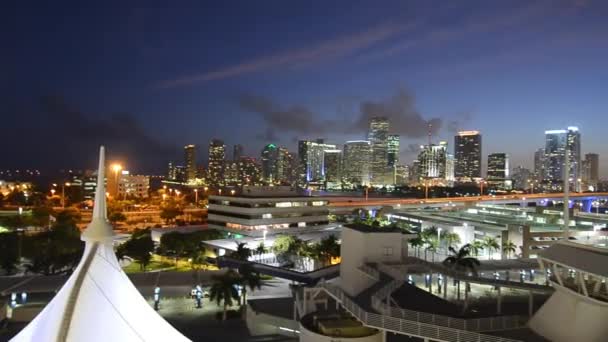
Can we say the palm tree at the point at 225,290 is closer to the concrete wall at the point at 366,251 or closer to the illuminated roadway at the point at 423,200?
the concrete wall at the point at 366,251

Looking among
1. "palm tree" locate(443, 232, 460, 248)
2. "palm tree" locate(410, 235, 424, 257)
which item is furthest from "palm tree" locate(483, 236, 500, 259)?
"palm tree" locate(410, 235, 424, 257)

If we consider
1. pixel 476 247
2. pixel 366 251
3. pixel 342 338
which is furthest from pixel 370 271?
pixel 476 247

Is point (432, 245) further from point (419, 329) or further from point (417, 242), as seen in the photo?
point (419, 329)

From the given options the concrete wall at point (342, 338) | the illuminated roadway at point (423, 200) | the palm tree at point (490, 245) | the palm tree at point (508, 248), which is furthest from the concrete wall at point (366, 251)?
the illuminated roadway at point (423, 200)

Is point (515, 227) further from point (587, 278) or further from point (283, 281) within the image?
point (587, 278)

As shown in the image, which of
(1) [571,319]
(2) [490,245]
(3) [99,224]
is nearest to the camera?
(3) [99,224]

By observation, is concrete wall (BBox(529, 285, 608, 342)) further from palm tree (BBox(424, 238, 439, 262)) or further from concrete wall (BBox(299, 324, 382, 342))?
palm tree (BBox(424, 238, 439, 262))

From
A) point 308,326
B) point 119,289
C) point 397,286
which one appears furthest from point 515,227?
point 119,289

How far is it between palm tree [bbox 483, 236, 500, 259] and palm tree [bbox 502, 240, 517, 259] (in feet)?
3.38

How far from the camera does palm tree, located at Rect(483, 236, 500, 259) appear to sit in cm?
5850

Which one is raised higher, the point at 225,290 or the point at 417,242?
the point at 225,290

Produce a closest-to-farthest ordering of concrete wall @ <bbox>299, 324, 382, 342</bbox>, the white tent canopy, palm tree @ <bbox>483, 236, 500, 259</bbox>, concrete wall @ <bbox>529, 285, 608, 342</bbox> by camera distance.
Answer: the white tent canopy, concrete wall @ <bbox>529, 285, 608, 342</bbox>, concrete wall @ <bbox>299, 324, 382, 342</bbox>, palm tree @ <bbox>483, 236, 500, 259</bbox>

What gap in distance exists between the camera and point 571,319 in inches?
752

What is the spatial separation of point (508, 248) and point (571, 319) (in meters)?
40.7
